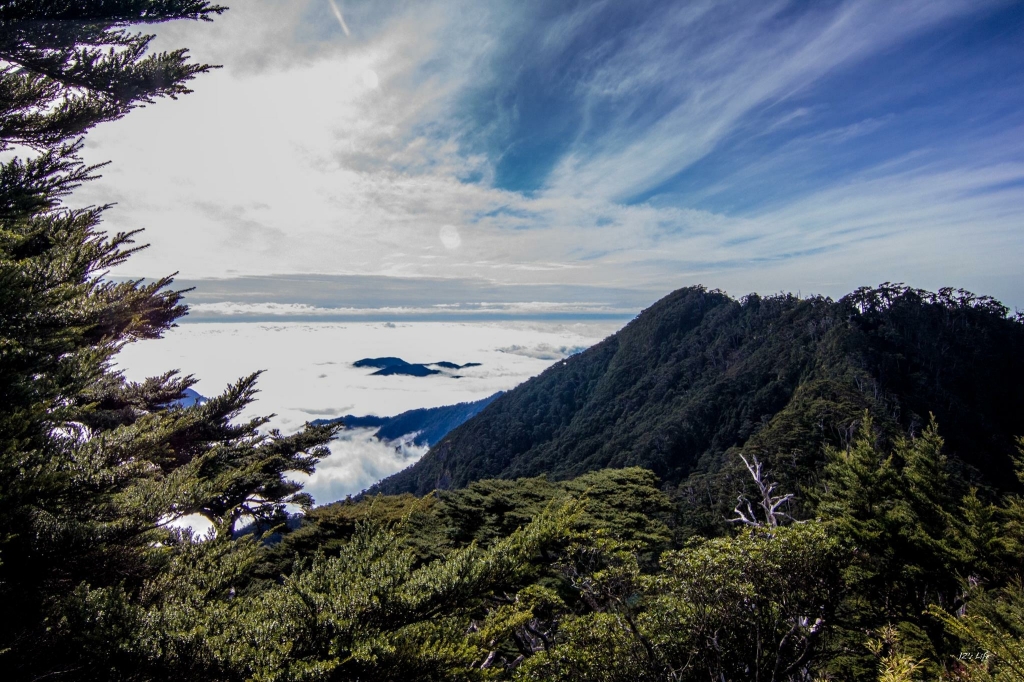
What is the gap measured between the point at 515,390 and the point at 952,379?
391 feet

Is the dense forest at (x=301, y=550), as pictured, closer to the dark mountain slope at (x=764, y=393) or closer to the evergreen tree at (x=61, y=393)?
the evergreen tree at (x=61, y=393)

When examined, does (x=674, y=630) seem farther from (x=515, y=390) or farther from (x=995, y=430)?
(x=515, y=390)

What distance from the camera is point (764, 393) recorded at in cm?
9300

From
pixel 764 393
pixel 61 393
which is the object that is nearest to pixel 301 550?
pixel 61 393

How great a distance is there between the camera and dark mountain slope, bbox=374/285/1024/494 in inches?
2751

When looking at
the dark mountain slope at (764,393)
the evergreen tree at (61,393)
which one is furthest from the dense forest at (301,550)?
the dark mountain slope at (764,393)

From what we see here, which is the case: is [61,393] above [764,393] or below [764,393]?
above

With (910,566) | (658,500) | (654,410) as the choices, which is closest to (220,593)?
(658,500)

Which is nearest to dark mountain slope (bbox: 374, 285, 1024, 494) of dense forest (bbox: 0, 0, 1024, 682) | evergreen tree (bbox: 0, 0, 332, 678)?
dense forest (bbox: 0, 0, 1024, 682)

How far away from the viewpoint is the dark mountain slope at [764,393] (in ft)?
229

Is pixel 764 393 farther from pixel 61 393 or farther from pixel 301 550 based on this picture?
pixel 61 393

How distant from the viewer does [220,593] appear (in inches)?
262

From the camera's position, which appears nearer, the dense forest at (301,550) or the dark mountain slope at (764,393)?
the dense forest at (301,550)

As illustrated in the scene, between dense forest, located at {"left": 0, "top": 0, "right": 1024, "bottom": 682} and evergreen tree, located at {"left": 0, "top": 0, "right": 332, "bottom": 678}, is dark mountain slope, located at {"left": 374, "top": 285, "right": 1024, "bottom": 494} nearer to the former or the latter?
dense forest, located at {"left": 0, "top": 0, "right": 1024, "bottom": 682}
